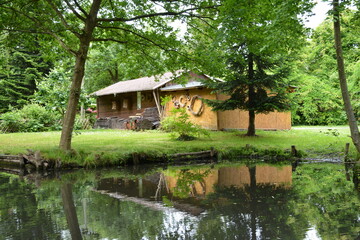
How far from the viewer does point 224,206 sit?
7.50m

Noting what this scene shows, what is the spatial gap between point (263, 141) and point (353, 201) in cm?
903

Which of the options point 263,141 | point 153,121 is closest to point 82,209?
point 263,141

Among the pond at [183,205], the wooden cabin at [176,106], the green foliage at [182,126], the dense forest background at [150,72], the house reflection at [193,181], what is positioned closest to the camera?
the pond at [183,205]

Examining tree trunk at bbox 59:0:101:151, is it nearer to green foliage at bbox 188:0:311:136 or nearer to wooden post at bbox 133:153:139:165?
wooden post at bbox 133:153:139:165

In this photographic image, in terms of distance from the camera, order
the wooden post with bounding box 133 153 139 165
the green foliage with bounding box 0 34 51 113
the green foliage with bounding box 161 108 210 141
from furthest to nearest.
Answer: the green foliage with bounding box 0 34 51 113 < the green foliage with bounding box 161 108 210 141 < the wooden post with bounding box 133 153 139 165

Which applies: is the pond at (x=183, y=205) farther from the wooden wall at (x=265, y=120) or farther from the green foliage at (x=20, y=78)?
the green foliage at (x=20, y=78)

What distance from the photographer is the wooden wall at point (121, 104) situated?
2824 centimetres

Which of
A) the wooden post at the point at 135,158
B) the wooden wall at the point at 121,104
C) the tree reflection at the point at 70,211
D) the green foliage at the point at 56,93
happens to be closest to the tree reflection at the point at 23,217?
the tree reflection at the point at 70,211

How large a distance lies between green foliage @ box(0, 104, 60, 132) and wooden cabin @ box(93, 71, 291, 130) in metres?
4.73

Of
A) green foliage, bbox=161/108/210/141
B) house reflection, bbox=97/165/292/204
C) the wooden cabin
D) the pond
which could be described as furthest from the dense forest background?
the pond

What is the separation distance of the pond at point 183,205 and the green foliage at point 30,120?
1543 centimetres

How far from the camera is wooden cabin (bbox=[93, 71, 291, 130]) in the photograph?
22.6m

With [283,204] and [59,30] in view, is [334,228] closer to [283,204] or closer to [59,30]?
[283,204]

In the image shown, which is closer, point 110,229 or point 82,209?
point 110,229
